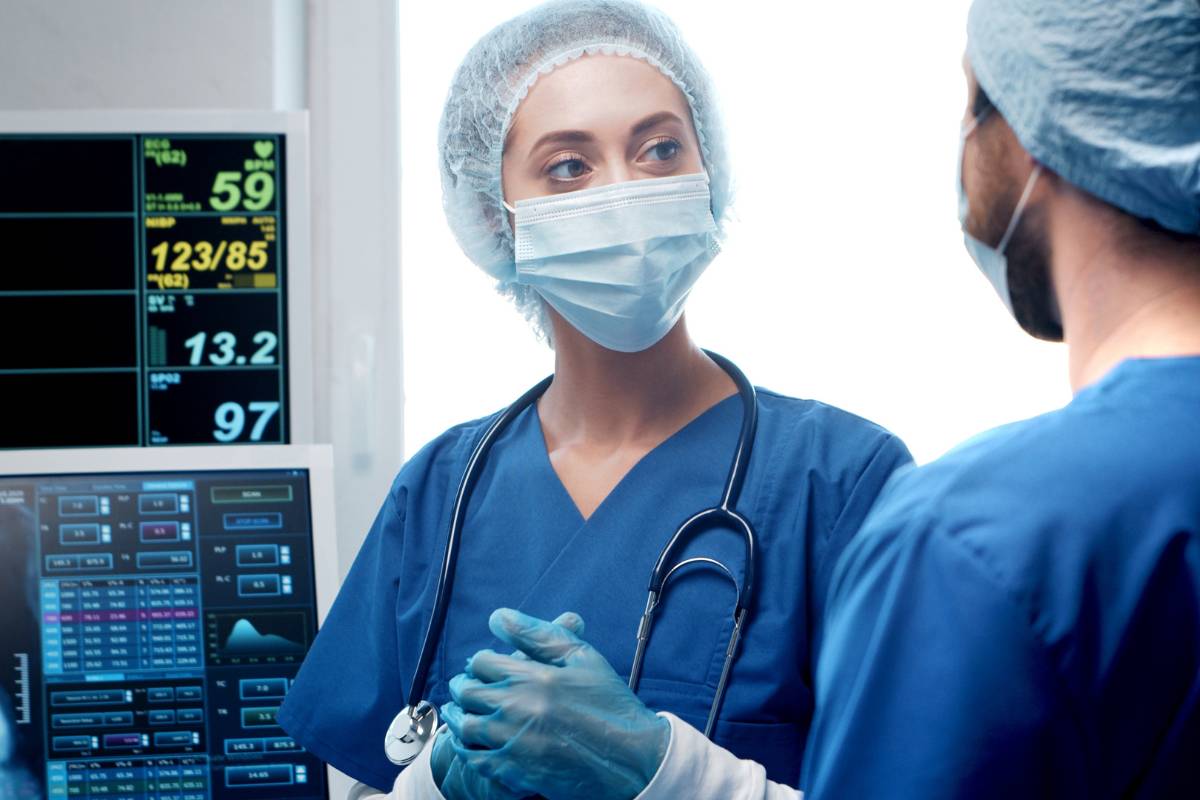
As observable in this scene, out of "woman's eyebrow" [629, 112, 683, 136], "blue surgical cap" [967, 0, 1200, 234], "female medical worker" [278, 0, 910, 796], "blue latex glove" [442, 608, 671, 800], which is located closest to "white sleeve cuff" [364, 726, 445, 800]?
"female medical worker" [278, 0, 910, 796]

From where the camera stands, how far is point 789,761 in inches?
42.9

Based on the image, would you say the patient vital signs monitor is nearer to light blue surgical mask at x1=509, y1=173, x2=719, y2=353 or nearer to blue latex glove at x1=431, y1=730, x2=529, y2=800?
light blue surgical mask at x1=509, y1=173, x2=719, y2=353

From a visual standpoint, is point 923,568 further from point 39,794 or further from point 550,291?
point 39,794

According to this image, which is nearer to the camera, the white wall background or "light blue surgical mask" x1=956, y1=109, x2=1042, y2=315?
"light blue surgical mask" x1=956, y1=109, x2=1042, y2=315

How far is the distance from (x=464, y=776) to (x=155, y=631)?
61cm

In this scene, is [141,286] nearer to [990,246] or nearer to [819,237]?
[819,237]

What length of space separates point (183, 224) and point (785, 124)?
3.28ft

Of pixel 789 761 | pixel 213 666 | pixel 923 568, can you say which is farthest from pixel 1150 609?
pixel 213 666

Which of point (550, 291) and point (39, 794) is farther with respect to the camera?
point (39, 794)

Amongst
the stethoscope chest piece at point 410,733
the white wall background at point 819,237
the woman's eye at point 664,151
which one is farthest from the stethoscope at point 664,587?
the white wall background at point 819,237

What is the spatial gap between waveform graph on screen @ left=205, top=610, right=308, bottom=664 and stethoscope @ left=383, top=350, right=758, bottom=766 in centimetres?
30

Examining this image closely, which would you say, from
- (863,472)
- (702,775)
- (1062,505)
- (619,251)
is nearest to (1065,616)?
(1062,505)

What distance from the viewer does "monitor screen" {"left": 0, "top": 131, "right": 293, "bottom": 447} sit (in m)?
1.58

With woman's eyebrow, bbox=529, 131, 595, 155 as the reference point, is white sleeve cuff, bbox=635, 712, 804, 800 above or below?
below
